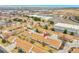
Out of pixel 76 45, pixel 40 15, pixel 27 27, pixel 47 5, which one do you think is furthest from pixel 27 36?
pixel 76 45

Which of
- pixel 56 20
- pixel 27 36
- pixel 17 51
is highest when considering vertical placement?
pixel 56 20

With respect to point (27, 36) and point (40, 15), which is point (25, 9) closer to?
point (40, 15)

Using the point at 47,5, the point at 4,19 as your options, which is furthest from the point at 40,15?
the point at 4,19

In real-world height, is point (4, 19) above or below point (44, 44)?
above

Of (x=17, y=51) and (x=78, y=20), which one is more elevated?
(x=78, y=20)

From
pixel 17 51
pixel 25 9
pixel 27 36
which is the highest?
pixel 25 9

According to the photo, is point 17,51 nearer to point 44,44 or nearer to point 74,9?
point 44,44

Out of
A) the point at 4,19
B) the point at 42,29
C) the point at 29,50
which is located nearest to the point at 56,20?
the point at 42,29
